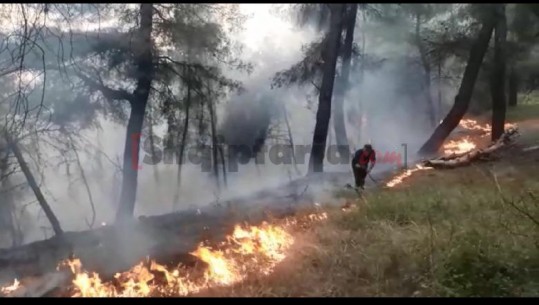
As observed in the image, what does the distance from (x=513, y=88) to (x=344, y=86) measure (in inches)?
218

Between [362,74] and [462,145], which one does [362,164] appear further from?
[362,74]

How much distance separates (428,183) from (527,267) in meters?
4.29

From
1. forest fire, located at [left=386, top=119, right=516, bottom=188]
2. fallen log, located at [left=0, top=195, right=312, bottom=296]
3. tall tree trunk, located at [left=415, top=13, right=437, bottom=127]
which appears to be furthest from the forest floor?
tall tree trunk, located at [left=415, top=13, right=437, bottom=127]

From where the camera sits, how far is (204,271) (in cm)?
513

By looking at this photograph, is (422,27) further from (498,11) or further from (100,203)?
(100,203)

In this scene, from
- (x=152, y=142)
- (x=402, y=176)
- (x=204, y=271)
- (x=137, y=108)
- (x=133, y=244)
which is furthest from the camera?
(x=152, y=142)

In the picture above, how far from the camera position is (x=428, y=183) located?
28.6ft

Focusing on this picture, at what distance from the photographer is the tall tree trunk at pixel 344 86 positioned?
1287 centimetres

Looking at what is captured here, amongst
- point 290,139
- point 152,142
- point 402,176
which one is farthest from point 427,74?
point 152,142

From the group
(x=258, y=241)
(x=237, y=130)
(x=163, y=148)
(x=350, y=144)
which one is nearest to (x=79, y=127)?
(x=163, y=148)

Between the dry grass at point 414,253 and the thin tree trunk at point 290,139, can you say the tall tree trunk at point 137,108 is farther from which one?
the dry grass at point 414,253

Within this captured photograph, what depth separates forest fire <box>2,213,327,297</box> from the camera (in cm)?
→ 446

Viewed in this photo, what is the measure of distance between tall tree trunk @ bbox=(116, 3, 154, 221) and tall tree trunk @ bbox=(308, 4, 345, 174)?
4.58 metres

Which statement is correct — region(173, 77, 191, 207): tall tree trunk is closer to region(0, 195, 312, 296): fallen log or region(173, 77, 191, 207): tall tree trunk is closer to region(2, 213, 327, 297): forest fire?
region(0, 195, 312, 296): fallen log
